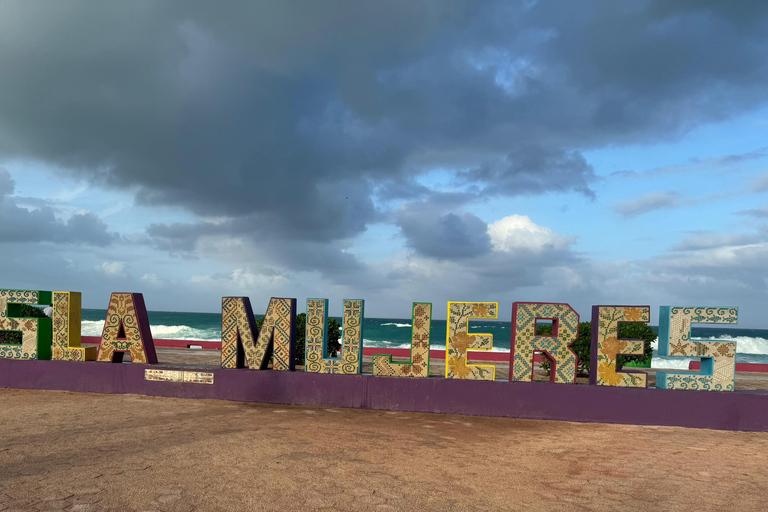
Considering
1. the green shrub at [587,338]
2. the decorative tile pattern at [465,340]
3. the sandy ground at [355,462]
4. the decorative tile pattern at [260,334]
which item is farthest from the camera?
the green shrub at [587,338]

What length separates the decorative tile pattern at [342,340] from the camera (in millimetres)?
12281

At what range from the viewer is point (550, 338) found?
11.5 m

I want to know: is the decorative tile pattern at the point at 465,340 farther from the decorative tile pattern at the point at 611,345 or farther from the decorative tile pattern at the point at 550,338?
the decorative tile pattern at the point at 611,345

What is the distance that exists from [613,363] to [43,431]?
1172 centimetres

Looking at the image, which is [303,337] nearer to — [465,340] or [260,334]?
[260,334]

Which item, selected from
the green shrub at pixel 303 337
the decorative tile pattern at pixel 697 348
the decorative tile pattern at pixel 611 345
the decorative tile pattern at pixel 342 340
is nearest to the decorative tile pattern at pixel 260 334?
the decorative tile pattern at pixel 342 340

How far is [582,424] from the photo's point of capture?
36.8 ft

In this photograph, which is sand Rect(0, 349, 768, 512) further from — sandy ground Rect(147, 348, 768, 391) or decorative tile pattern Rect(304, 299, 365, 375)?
sandy ground Rect(147, 348, 768, 391)

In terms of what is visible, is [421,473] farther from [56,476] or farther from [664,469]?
[56,476]

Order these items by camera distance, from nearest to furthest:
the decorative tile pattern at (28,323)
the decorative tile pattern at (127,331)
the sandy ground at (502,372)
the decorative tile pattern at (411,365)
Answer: the decorative tile pattern at (411,365), the decorative tile pattern at (127,331), the decorative tile pattern at (28,323), the sandy ground at (502,372)

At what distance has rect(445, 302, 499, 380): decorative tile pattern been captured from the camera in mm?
11625

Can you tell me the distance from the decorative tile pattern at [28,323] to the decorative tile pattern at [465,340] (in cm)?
1121

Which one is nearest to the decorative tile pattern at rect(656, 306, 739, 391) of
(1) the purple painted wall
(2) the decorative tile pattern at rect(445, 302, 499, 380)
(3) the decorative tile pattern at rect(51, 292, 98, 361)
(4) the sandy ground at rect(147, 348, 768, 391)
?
(1) the purple painted wall

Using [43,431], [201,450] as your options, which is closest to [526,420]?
[201,450]
